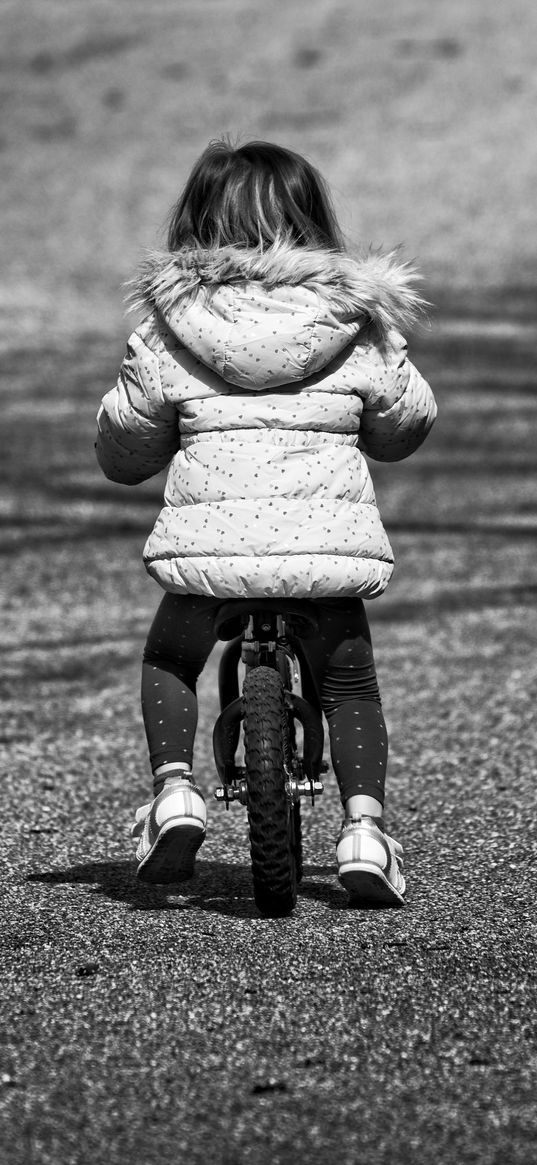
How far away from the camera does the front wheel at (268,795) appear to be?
11.4 ft

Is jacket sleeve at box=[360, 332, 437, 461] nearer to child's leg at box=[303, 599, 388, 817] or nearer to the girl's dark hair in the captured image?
the girl's dark hair

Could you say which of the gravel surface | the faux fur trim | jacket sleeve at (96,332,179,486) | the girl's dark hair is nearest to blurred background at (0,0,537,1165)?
the gravel surface

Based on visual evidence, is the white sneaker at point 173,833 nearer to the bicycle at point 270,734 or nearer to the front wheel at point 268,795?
the bicycle at point 270,734

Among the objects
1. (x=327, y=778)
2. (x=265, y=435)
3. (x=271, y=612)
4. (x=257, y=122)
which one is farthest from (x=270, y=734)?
(x=257, y=122)

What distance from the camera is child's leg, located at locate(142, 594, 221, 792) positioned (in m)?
3.78

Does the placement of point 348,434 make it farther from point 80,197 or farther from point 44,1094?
point 80,197

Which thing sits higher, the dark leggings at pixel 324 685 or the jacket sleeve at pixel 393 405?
the jacket sleeve at pixel 393 405

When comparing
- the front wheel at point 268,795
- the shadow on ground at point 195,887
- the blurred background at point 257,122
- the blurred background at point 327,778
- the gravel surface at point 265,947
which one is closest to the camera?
the gravel surface at point 265,947

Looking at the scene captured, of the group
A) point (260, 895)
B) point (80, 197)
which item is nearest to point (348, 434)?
point (260, 895)

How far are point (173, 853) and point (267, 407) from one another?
107cm

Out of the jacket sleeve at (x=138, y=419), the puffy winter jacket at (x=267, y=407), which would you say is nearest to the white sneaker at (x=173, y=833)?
the puffy winter jacket at (x=267, y=407)

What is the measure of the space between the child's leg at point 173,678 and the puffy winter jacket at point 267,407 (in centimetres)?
16

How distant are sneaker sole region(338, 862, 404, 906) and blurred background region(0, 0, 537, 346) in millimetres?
12249

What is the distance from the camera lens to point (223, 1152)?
7.89ft
